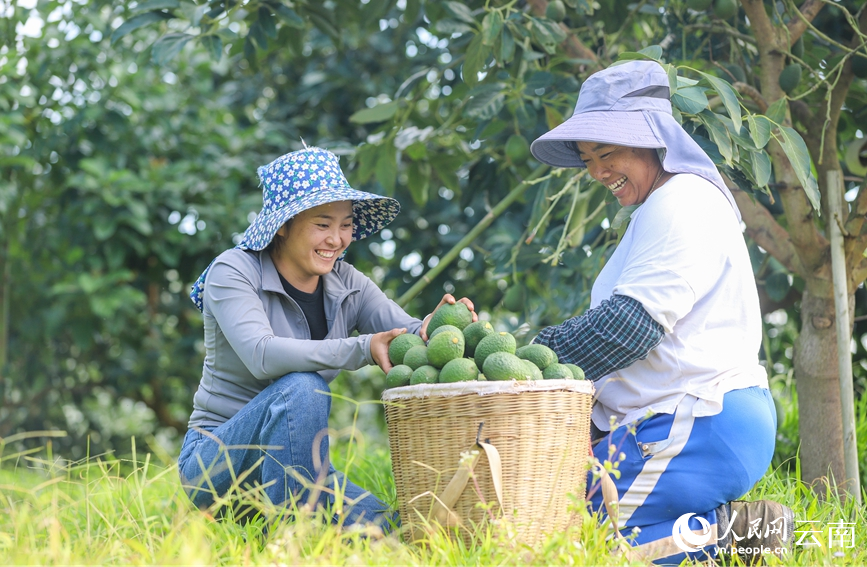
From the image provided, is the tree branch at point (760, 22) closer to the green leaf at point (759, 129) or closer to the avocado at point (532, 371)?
the green leaf at point (759, 129)

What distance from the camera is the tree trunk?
3.02 meters

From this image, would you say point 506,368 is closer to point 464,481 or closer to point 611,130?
point 464,481

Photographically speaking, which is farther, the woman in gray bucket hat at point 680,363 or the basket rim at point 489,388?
the woman in gray bucket hat at point 680,363

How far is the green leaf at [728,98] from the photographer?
2.45 metres

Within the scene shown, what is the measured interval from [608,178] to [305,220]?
0.94m

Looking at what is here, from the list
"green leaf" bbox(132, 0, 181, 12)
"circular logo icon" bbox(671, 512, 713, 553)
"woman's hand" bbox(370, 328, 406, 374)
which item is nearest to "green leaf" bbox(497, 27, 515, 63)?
"woman's hand" bbox(370, 328, 406, 374)

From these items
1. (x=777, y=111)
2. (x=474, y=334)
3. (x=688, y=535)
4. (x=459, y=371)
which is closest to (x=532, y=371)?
(x=459, y=371)

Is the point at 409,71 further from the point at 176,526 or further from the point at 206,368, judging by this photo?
the point at 176,526

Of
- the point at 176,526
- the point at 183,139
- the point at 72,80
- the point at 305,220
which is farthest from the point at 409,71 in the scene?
the point at 176,526

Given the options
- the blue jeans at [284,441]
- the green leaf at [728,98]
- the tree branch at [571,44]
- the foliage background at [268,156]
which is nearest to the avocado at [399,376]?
the blue jeans at [284,441]

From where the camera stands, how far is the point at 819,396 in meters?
3.08

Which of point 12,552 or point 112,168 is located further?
point 112,168

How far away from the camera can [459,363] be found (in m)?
2.13

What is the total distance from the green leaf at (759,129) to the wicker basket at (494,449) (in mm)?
929
